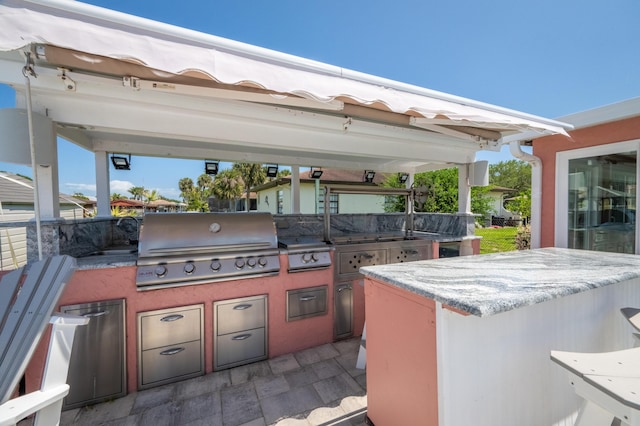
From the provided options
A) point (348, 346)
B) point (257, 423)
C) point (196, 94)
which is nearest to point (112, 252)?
point (196, 94)

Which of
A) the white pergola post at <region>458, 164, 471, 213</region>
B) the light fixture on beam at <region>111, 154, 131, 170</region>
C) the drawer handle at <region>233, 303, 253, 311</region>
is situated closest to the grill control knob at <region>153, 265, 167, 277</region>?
the drawer handle at <region>233, 303, 253, 311</region>

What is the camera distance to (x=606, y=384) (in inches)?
34.2

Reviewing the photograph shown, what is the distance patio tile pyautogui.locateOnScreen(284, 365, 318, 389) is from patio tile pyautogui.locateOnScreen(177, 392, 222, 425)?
605mm

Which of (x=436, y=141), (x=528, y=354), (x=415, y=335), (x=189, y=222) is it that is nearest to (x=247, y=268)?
(x=189, y=222)

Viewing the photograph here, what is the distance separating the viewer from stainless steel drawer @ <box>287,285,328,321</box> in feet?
9.01

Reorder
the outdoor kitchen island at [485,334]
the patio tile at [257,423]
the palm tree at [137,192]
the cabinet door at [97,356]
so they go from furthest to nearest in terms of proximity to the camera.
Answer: the palm tree at [137,192]
the cabinet door at [97,356]
the patio tile at [257,423]
the outdoor kitchen island at [485,334]

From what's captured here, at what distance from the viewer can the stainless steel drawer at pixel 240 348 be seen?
7.97ft

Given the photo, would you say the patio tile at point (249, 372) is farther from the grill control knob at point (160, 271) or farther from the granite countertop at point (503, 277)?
the granite countertop at point (503, 277)

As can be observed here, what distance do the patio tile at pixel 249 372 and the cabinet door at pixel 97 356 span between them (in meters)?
0.88

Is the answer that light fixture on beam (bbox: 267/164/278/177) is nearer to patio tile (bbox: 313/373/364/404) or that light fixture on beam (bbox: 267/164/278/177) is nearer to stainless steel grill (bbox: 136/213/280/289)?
stainless steel grill (bbox: 136/213/280/289)

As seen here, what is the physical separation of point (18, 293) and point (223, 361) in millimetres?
1606

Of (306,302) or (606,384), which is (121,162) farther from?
(606,384)

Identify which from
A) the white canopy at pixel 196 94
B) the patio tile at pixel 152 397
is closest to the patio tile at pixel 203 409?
the patio tile at pixel 152 397

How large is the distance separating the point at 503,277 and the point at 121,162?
15.2ft
